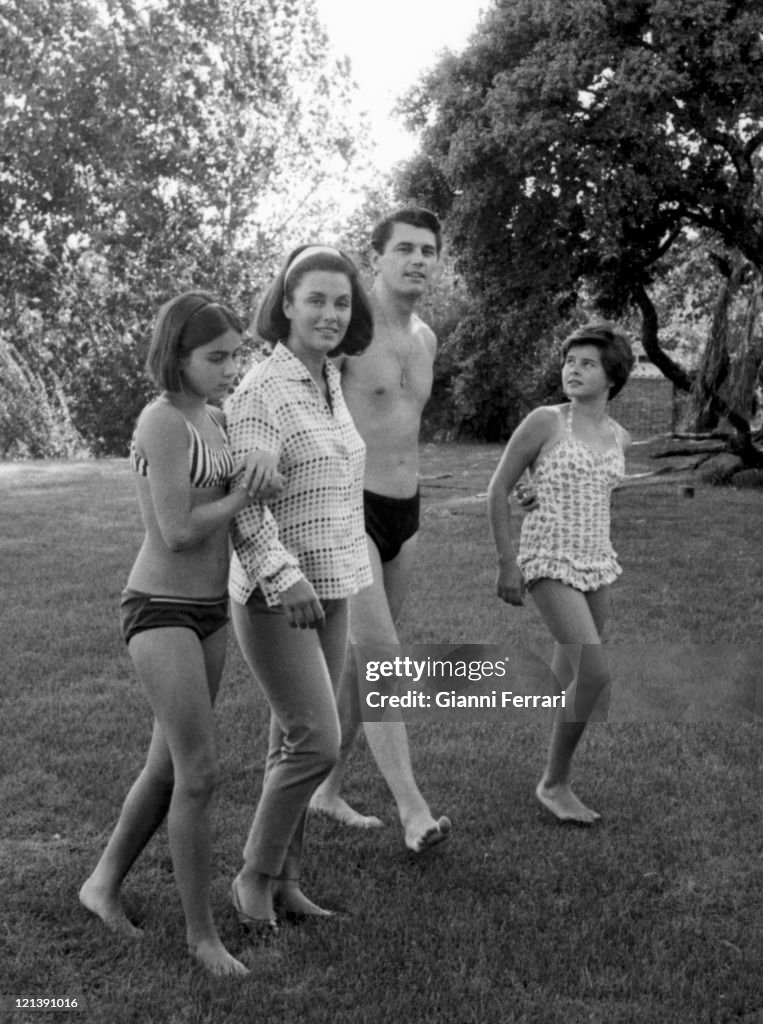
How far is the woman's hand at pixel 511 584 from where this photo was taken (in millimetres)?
4148

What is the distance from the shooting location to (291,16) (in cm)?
2608

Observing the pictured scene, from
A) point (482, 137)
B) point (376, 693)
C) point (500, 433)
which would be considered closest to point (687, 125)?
point (482, 137)

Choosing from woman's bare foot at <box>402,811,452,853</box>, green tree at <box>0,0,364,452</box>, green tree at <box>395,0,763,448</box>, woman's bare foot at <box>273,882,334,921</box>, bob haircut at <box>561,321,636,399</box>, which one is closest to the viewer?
woman's bare foot at <box>273,882,334,921</box>

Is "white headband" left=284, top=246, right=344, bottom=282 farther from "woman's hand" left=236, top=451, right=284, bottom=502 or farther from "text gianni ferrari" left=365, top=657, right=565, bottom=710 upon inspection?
"text gianni ferrari" left=365, top=657, right=565, bottom=710

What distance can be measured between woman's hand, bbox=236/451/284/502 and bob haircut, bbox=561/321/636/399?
1.71 metres

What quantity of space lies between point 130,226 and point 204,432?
80.7 ft

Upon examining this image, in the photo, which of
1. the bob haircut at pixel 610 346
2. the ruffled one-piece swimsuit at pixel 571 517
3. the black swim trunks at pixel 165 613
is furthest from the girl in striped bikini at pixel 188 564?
the bob haircut at pixel 610 346

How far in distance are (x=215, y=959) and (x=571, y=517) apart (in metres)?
2.00

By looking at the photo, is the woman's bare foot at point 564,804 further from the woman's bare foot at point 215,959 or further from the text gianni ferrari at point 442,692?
the woman's bare foot at point 215,959

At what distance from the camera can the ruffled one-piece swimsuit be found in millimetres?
4191

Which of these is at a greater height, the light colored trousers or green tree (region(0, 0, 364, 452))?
green tree (region(0, 0, 364, 452))

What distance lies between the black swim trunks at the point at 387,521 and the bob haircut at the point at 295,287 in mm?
855

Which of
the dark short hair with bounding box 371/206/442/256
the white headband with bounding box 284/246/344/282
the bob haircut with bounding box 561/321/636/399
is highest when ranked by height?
the dark short hair with bounding box 371/206/442/256

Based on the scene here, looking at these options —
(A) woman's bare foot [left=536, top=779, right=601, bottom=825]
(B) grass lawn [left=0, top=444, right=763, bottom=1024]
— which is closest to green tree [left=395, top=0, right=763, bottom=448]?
(B) grass lawn [left=0, top=444, right=763, bottom=1024]
